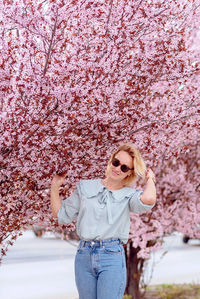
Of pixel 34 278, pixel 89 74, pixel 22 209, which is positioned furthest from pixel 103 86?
pixel 34 278

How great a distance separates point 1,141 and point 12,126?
0.15m

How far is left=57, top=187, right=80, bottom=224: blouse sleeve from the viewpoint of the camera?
133 inches

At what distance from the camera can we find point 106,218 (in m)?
3.25

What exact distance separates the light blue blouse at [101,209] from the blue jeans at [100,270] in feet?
0.22

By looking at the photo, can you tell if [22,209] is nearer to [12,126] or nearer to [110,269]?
[12,126]

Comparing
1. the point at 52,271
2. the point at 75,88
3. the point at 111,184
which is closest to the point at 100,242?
the point at 111,184

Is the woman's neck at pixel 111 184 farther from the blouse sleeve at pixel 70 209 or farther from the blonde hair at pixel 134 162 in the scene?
the blouse sleeve at pixel 70 209

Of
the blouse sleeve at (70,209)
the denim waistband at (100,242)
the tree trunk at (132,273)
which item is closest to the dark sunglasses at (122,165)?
the blouse sleeve at (70,209)

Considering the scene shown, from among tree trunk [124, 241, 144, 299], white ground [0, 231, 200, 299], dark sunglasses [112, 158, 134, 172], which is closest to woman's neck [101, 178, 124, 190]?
dark sunglasses [112, 158, 134, 172]

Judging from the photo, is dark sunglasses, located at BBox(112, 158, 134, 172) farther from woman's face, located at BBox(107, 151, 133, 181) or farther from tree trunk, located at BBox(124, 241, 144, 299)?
tree trunk, located at BBox(124, 241, 144, 299)

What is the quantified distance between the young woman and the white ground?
4844 millimetres

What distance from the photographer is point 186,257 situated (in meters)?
20.0

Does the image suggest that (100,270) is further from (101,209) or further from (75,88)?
(75,88)

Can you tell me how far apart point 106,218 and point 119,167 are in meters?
0.38
